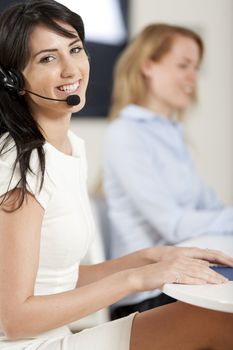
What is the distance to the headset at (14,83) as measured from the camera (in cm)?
127

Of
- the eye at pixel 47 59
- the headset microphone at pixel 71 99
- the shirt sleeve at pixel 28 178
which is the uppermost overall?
the eye at pixel 47 59

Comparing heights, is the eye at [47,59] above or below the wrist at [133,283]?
above

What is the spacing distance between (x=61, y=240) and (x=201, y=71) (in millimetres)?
2515

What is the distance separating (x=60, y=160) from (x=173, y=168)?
38.8 inches

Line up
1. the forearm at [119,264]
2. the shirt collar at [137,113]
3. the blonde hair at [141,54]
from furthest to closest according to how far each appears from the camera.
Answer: the blonde hair at [141,54]
the shirt collar at [137,113]
the forearm at [119,264]

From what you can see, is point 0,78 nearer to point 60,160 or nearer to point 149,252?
point 60,160

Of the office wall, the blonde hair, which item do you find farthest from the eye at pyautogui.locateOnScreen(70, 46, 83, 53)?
the office wall

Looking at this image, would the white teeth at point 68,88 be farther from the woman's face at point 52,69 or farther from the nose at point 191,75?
the nose at point 191,75

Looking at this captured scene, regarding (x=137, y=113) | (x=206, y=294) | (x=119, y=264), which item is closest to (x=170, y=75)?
(x=137, y=113)

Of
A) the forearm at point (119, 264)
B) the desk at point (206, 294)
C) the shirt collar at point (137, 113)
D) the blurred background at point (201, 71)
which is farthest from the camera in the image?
the blurred background at point (201, 71)

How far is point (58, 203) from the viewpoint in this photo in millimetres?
1284

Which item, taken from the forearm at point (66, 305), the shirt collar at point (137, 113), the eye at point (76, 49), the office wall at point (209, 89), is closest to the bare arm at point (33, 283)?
the forearm at point (66, 305)

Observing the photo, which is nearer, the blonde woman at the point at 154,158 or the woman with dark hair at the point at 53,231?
the woman with dark hair at the point at 53,231

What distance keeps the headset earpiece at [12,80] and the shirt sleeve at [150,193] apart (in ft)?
2.94
